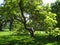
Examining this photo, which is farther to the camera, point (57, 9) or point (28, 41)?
point (57, 9)

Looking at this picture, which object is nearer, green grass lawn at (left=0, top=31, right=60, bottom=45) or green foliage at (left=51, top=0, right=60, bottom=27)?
green grass lawn at (left=0, top=31, right=60, bottom=45)

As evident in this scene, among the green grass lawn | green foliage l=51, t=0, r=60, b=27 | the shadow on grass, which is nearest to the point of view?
the shadow on grass

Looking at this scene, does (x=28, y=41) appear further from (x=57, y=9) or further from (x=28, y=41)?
(x=57, y=9)

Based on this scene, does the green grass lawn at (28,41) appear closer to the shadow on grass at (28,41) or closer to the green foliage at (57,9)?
the shadow on grass at (28,41)

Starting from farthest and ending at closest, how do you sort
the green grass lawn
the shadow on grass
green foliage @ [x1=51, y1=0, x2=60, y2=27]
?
green foliage @ [x1=51, y1=0, x2=60, y2=27], the green grass lawn, the shadow on grass

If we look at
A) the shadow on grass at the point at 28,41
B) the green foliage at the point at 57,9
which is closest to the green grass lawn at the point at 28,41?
the shadow on grass at the point at 28,41

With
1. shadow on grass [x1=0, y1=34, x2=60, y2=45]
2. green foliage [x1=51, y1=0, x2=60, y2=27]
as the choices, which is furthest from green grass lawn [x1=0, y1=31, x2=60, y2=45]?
green foliage [x1=51, y1=0, x2=60, y2=27]

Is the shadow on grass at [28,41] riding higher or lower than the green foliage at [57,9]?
lower

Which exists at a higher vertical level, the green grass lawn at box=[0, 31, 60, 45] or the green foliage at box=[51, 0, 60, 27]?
the green foliage at box=[51, 0, 60, 27]

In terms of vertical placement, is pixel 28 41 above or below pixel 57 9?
below

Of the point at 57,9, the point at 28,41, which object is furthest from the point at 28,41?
the point at 57,9

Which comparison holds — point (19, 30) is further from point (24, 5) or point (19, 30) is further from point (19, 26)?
point (24, 5)

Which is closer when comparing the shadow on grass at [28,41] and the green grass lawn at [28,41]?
the shadow on grass at [28,41]

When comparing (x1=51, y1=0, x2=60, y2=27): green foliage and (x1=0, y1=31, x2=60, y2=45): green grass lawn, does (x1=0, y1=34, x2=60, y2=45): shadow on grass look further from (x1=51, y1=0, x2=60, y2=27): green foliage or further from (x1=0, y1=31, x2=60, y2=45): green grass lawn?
(x1=51, y1=0, x2=60, y2=27): green foliage
